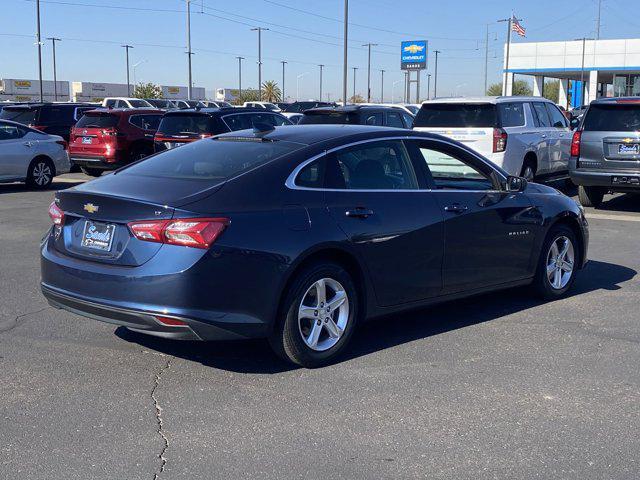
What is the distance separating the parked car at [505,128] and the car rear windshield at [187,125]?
4.34 metres

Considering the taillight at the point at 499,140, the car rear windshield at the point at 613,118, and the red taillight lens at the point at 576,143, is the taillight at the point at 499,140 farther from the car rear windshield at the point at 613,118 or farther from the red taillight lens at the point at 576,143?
the car rear windshield at the point at 613,118

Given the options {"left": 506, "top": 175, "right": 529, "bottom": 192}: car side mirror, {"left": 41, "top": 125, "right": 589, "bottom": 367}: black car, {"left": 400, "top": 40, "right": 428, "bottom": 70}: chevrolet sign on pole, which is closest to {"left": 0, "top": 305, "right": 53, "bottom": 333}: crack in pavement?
{"left": 41, "top": 125, "right": 589, "bottom": 367}: black car

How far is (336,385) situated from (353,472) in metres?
1.21

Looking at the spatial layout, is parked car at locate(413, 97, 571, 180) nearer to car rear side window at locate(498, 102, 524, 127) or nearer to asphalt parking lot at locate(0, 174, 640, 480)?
car rear side window at locate(498, 102, 524, 127)

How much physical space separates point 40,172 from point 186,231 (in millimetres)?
13155

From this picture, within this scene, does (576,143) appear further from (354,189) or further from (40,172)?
(40,172)

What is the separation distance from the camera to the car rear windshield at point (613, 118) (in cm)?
1280

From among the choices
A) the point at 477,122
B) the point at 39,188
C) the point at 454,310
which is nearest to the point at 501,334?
the point at 454,310

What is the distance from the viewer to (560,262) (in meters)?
7.36

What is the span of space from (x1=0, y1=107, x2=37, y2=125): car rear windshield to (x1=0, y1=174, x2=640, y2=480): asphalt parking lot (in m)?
16.0

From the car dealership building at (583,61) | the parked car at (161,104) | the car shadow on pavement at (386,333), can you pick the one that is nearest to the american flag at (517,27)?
the car dealership building at (583,61)

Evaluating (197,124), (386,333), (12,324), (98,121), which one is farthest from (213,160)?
(98,121)

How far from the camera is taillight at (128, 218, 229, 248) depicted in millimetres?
4746

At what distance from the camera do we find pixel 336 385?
505cm
